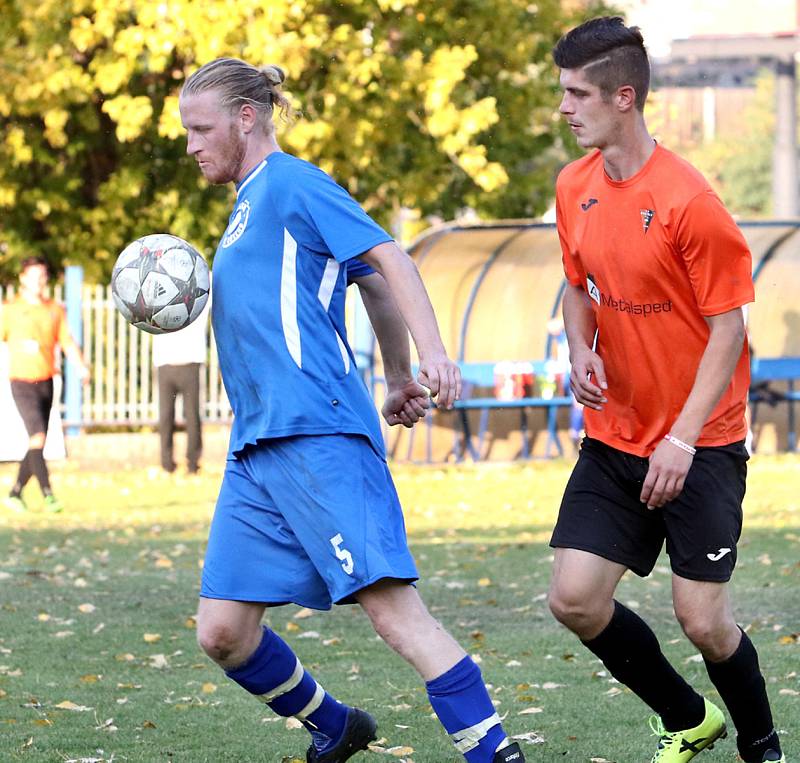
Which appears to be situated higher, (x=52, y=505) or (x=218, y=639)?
(x=218, y=639)

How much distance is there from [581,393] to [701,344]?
0.38 metres

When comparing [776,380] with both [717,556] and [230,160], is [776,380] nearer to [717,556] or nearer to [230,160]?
[717,556]

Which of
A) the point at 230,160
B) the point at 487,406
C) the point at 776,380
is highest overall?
the point at 230,160

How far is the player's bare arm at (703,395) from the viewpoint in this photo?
4.65 metres

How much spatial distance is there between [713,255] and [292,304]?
1.16m

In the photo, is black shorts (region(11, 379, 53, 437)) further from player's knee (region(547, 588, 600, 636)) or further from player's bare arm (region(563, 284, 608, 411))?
player's knee (region(547, 588, 600, 636))

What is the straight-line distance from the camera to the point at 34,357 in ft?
45.8

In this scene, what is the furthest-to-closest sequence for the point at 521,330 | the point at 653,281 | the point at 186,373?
1. the point at 521,330
2. the point at 186,373
3. the point at 653,281

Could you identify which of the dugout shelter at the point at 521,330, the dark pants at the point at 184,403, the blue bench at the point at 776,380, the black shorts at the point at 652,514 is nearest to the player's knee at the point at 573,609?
the black shorts at the point at 652,514

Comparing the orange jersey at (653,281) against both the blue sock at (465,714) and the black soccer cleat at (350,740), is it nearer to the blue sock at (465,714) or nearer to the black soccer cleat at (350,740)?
the blue sock at (465,714)

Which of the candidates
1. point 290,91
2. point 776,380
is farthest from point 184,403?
point 776,380

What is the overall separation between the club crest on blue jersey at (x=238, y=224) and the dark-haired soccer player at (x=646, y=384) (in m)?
0.95

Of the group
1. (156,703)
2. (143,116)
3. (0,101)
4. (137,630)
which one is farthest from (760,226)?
(156,703)

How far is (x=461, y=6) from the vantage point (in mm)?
20422
